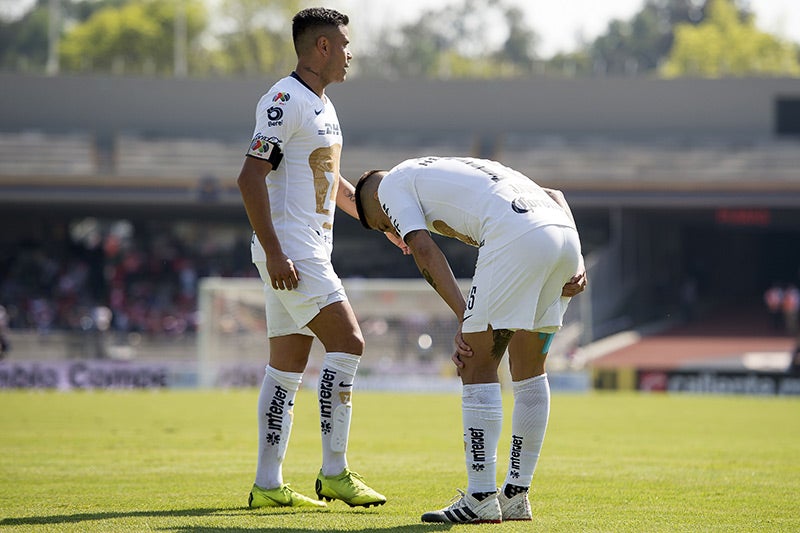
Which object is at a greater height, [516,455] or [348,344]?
[348,344]

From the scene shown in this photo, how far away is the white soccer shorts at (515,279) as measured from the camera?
6.16m

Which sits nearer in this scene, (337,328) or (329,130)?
(337,328)

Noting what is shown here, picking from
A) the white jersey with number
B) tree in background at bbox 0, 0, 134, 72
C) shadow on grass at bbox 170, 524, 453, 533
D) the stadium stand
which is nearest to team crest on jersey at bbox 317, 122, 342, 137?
the white jersey with number

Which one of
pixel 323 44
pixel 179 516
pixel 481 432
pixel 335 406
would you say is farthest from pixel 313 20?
pixel 179 516

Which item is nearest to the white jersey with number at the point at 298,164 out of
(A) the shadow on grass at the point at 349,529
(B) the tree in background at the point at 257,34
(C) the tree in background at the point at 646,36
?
(A) the shadow on grass at the point at 349,529

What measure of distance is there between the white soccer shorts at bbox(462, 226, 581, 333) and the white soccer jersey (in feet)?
0.21

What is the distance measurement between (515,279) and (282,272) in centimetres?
149

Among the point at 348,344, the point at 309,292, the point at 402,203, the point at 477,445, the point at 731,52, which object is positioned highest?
the point at 731,52

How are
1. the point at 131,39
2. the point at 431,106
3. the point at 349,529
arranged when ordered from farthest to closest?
the point at 131,39, the point at 431,106, the point at 349,529

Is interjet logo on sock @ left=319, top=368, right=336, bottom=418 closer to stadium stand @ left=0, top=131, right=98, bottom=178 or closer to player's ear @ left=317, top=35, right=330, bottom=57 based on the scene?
player's ear @ left=317, top=35, right=330, bottom=57

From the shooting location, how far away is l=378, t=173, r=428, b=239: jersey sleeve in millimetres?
6289

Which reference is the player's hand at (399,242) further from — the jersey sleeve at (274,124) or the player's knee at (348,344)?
the jersey sleeve at (274,124)

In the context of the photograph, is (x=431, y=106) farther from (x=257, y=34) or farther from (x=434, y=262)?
(x=434, y=262)

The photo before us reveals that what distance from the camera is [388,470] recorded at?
9375 millimetres
